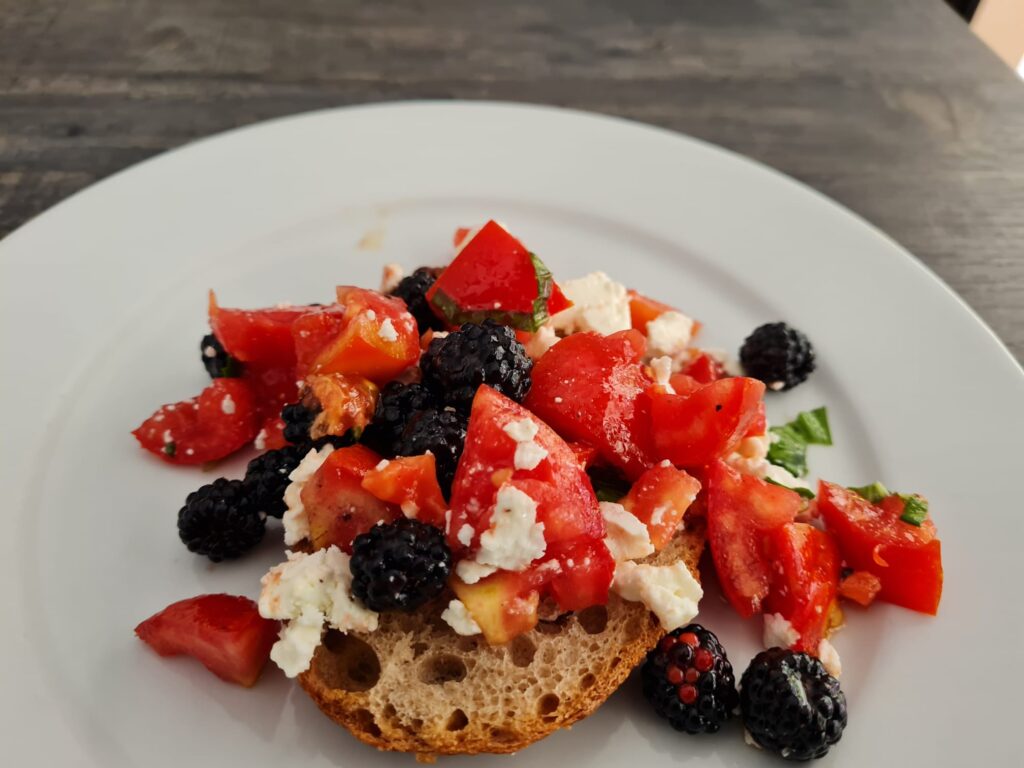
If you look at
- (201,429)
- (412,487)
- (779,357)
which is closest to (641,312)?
(779,357)

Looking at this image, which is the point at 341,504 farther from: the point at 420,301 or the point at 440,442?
the point at 420,301

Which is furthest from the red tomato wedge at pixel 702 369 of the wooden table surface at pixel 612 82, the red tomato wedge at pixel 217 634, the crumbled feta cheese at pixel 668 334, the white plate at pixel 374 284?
the red tomato wedge at pixel 217 634

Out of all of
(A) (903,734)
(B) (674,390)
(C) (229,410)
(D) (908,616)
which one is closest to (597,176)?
(B) (674,390)

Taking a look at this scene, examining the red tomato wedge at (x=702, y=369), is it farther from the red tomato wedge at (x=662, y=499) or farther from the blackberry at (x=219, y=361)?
the blackberry at (x=219, y=361)

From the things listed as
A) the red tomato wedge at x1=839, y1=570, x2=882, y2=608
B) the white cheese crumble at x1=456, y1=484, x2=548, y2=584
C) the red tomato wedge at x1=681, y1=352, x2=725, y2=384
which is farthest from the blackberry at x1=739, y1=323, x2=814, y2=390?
the white cheese crumble at x1=456, y1=484, x2=548, y2=584

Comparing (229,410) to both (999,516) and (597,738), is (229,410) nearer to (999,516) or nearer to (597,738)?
(597,738)

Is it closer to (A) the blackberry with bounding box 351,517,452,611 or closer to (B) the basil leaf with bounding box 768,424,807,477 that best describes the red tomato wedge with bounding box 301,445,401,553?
(A) the blackberry with bounding box 351,517,452,611
